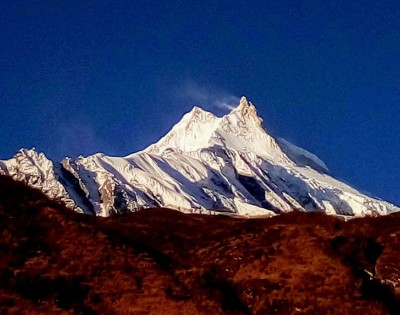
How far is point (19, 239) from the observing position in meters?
28.2

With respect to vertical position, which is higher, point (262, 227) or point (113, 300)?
point (262, 227)

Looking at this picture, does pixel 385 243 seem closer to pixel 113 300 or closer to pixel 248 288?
pixel 248 288

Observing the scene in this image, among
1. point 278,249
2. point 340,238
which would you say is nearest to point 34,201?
point 278,249

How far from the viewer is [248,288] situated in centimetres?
2872

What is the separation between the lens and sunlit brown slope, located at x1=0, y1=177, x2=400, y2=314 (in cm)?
2656

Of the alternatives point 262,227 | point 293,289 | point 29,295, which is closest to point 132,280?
point 29,295

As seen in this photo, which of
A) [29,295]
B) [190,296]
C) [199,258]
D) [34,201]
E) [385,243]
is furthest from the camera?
[385,243]

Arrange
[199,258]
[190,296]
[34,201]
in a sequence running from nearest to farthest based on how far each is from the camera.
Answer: [190,296] → [34,201] → [199,258]

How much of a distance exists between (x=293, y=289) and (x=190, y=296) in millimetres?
3637

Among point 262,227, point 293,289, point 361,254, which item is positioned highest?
point 262,227

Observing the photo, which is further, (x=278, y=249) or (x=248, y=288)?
(x=278, y=249)

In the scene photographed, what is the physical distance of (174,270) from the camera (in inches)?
1171

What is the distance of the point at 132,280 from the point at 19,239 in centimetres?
415

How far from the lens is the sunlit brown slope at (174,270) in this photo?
87.1ft
